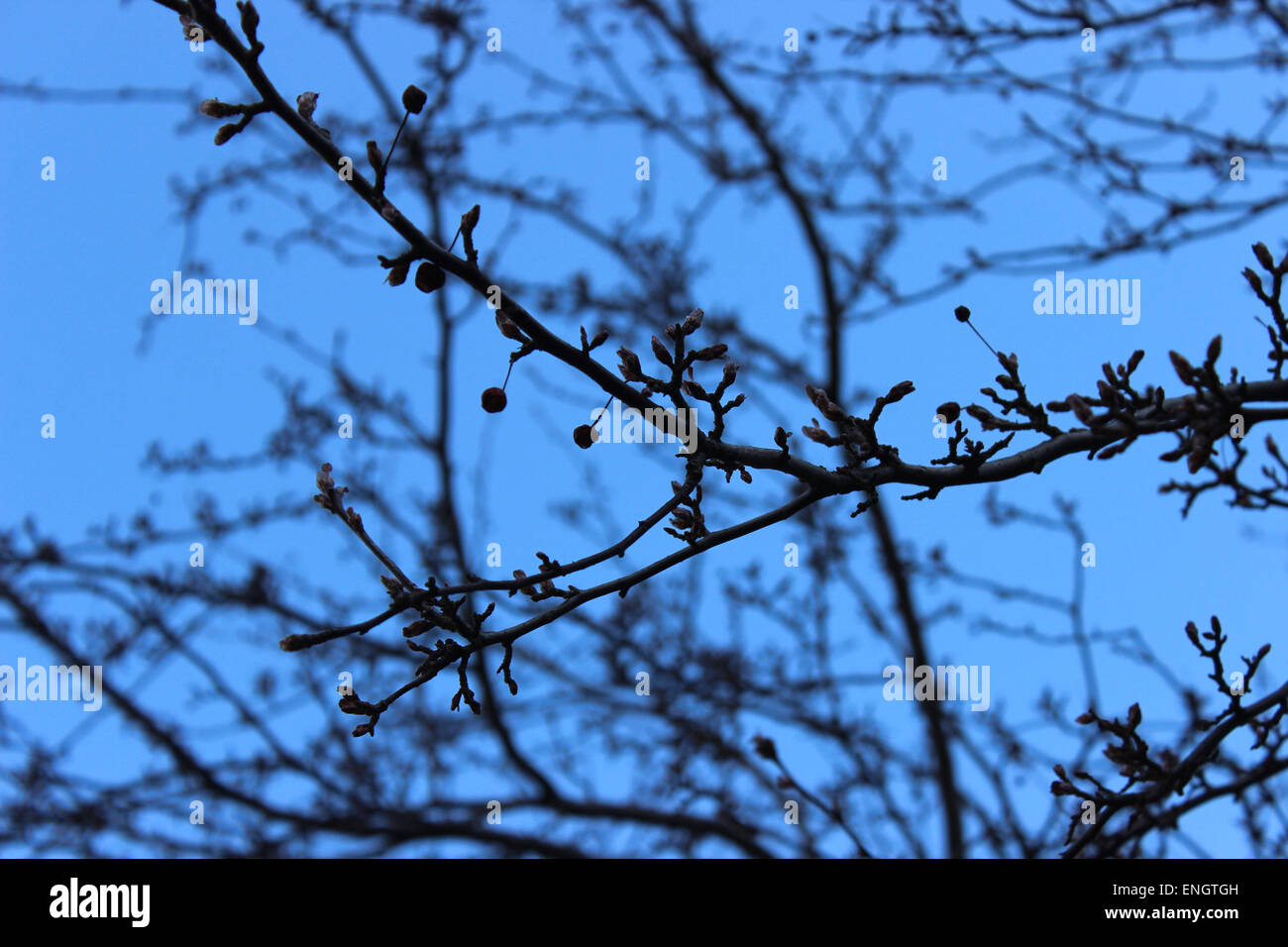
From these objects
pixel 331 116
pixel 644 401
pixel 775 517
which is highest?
pixel 331 116

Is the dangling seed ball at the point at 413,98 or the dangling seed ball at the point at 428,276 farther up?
the dangling seed ball at the point at 413,98

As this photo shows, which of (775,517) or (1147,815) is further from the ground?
(775,517)

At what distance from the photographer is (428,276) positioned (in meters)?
1.65

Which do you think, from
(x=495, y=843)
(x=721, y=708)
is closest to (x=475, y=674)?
(x=495, y=843)

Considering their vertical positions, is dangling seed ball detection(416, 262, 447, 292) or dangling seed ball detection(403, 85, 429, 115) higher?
dangling seed ball detection(403, 85, 429, 115)

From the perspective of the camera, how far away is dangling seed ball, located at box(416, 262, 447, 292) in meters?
1.66

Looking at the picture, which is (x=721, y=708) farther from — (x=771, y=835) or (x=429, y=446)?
(x=429, y=446)

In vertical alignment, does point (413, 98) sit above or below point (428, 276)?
above

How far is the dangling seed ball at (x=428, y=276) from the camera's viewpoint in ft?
5.43

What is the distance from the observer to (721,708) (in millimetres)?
6438

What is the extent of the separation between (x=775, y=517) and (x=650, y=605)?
5140 millimetres
